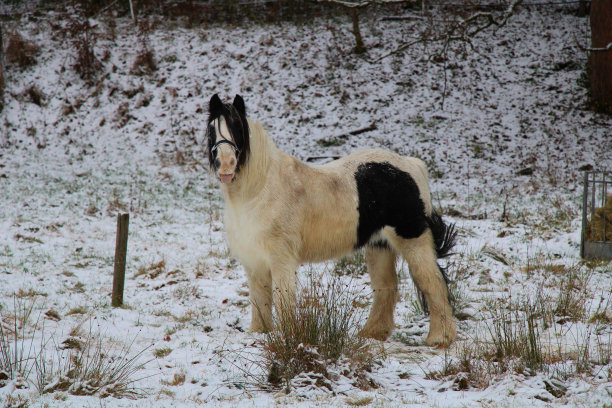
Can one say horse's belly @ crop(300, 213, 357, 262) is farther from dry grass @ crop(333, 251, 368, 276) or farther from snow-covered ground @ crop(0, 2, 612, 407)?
dry grass @ crop(333, 251, 368, 276)

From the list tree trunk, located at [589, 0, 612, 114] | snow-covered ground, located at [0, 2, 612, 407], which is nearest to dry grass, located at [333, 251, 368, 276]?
snow-covered ground, located at [0, 2, 612, 407]

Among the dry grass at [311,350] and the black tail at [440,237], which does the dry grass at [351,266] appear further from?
the dry grass at [311,350]

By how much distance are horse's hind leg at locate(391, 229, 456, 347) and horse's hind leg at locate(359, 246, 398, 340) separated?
0.30m

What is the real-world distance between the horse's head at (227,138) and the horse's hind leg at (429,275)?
1775 millimetres

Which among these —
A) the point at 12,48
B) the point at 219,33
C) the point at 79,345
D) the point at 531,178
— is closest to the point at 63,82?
the point at 12,48

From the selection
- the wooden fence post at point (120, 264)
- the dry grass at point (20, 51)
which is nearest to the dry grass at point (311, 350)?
the wooden fence post at point (120, 264)

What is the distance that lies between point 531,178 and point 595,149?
2993 millimetres

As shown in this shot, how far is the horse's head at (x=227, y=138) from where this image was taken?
4.45 metres

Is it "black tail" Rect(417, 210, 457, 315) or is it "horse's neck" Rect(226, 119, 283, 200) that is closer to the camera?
"horse's neck" Rect(226, 119, 283, 200)

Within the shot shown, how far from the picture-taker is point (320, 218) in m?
5.00

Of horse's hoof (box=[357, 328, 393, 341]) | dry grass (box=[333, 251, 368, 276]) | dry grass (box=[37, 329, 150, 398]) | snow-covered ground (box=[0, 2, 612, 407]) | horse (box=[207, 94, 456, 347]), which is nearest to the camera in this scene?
dry grass (box=[37, 329, 150, 398])

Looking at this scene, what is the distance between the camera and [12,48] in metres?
20.3

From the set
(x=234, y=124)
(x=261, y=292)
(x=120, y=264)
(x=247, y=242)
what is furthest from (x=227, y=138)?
(x=120, y=264)

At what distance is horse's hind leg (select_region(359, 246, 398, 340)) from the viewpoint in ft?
17.7
